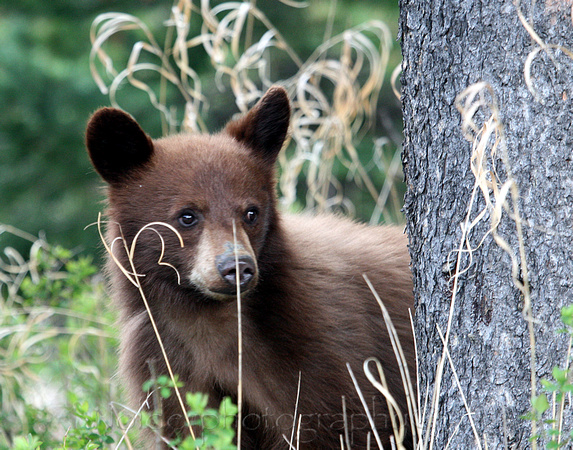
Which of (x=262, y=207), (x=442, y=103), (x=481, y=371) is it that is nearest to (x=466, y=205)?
(x=442, y=103)

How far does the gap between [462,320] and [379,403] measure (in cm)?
91

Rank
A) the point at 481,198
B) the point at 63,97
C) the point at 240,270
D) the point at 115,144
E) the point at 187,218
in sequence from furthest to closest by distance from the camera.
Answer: the point at 63,97 → the point at 115,144 → the point at 187,218 → the point at 240,270 → the point at 481,198

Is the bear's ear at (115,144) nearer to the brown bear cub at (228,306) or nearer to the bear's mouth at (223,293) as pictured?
the brown bear cub at (228,306)

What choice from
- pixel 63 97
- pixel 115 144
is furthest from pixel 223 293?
pixel 63 97

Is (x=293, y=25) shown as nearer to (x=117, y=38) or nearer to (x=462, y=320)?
(x=117, y=38)

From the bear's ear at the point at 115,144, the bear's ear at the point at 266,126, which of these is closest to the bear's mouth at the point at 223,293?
the bear's ear at the point at 115,144

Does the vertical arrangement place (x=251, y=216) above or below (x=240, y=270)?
above

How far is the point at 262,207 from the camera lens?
3389mm

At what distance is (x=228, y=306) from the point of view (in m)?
3.42

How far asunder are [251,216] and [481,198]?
1117 mm

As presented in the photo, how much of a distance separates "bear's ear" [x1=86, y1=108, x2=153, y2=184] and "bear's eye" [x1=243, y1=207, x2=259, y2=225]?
53 cm

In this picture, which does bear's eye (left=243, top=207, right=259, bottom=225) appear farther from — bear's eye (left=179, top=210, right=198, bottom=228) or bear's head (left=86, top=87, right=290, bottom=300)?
bear's eye (left=179, top=210, right=198, bottom=228)

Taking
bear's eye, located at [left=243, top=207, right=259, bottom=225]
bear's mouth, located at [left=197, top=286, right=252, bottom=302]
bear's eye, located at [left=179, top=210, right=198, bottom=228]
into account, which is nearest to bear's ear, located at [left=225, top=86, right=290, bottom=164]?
bear's eye, located at [left=243, top=207, right=259, bottom=225]

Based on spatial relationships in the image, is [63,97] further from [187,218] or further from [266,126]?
[187,218]
